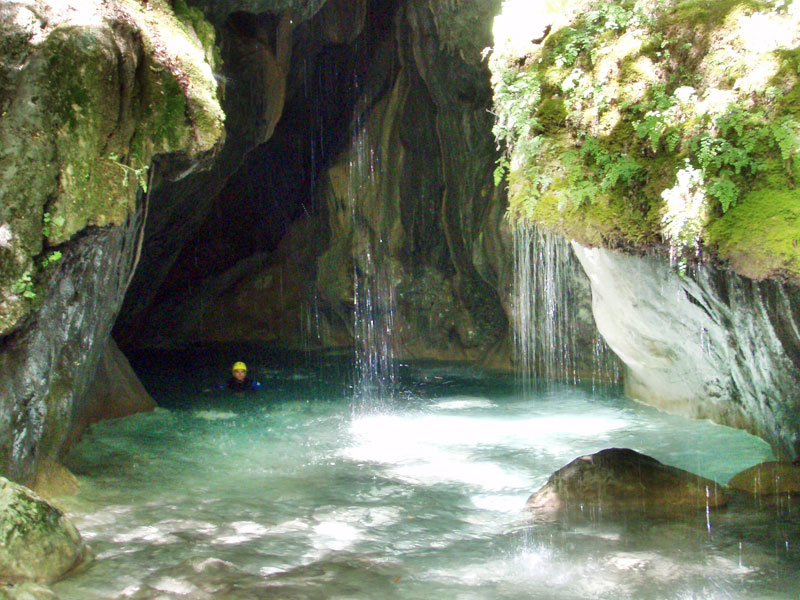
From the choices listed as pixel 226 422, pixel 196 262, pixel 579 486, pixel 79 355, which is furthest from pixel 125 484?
pixel 196 262

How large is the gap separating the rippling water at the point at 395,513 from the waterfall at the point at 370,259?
7.09 m

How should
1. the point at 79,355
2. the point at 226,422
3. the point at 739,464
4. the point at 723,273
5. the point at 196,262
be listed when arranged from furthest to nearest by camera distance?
1. the point at 196,262
2. the point at 226,422
3. the point at 739,464
4. the point at 79,355
5. the point at 723,273

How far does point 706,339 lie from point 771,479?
1.79 metres

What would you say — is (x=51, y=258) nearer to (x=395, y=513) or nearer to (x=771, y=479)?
(x=395, y=513)

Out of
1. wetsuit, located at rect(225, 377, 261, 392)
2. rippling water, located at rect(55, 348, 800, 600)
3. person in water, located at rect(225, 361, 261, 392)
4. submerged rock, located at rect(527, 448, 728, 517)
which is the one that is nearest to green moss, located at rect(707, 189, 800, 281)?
rippling water, located at rect(55, 348, 800, 600)

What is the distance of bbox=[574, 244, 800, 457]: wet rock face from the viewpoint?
21.6 feet

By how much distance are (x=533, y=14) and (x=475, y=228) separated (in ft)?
30.3

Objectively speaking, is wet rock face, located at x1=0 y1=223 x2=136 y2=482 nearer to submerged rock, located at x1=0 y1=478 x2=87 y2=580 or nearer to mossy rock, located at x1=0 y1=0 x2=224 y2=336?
mossy rock, located at x1=0 y1=0 x2=224 y2=336

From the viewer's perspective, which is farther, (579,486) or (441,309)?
(441,309)

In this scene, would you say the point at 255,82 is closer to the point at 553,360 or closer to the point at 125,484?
the point at 553,360

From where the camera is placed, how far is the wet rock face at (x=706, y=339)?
6.59 m

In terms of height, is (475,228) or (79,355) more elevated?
(475,228)

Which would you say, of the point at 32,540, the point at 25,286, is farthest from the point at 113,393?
the point at 32,540

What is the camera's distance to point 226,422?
38.2 ft
